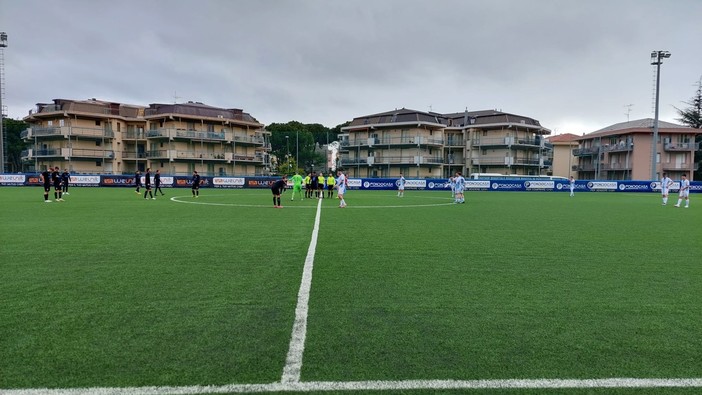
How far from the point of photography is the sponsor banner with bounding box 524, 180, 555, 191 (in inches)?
1981

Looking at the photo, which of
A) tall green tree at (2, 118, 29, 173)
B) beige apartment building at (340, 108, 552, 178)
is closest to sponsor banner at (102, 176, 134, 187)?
beige apartment building at (340, 108, 552, 178)

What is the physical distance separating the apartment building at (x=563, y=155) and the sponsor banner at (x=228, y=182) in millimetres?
70587

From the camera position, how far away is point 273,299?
5.70 m

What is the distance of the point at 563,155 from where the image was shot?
310 ft

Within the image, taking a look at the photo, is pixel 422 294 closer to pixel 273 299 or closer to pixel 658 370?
pixel 273 299

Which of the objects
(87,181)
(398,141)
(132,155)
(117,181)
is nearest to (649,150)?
(398,141)

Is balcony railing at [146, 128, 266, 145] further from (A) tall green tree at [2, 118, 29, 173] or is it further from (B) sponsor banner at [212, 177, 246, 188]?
(A) tall green tree at [2, 118, 29, 173]

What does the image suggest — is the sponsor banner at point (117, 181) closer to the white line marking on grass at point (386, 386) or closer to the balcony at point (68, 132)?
the balcony at point (68, 132)

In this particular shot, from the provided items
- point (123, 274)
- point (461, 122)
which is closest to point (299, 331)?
point (123, 274)

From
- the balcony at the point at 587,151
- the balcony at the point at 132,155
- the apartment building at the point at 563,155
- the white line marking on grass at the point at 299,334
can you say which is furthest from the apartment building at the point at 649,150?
the white line marking on grass at the point at 299,334

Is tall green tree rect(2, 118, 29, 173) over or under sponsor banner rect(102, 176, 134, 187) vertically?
over

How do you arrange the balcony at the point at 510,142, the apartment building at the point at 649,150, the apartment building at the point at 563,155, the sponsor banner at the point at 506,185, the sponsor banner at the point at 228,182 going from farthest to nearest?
the apartment building at the point at 563,155, the balcony at the point at 510,142, the apartment building at the point at 649,150, the sponsor banner at the point at 506,185, the sponsor banner at the point at 228,182

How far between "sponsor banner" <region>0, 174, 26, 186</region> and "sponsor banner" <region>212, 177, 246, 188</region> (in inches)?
748

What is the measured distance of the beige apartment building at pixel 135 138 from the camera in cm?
6362
